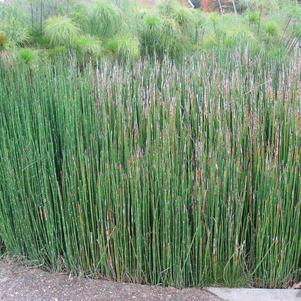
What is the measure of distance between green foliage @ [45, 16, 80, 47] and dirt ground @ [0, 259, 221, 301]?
7.27ft

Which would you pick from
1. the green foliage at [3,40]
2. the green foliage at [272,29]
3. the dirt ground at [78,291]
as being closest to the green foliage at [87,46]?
the green foliage at [3,40]

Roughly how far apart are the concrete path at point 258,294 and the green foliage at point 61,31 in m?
2.45

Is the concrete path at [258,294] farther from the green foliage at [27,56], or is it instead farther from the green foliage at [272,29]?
the green foliage at [272,29]

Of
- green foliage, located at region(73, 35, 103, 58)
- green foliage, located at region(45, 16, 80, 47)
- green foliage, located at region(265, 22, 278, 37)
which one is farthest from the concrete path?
green foliage, located at region(265, 22, 278, 37)

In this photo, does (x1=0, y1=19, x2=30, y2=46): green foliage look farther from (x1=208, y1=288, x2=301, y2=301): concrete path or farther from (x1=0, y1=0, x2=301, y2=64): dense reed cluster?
(x1=208, y1=288, x2=301, y2=301): concrete path

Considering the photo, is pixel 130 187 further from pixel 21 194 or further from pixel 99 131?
pixel 21 194

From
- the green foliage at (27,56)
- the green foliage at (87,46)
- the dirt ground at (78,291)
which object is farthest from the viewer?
the green foliage at (87,46)

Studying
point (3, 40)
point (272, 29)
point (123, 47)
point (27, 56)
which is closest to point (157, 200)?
point (27, 56)

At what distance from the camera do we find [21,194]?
7.00 ft

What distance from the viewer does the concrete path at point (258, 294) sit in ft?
6.32

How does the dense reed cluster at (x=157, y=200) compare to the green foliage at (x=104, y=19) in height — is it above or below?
below

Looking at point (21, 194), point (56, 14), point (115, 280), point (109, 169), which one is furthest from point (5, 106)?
point (56, 14)

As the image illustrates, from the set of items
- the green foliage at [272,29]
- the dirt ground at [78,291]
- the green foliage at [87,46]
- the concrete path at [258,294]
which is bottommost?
the concrete path at [258,294]

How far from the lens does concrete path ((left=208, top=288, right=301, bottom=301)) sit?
1926 millimetres
